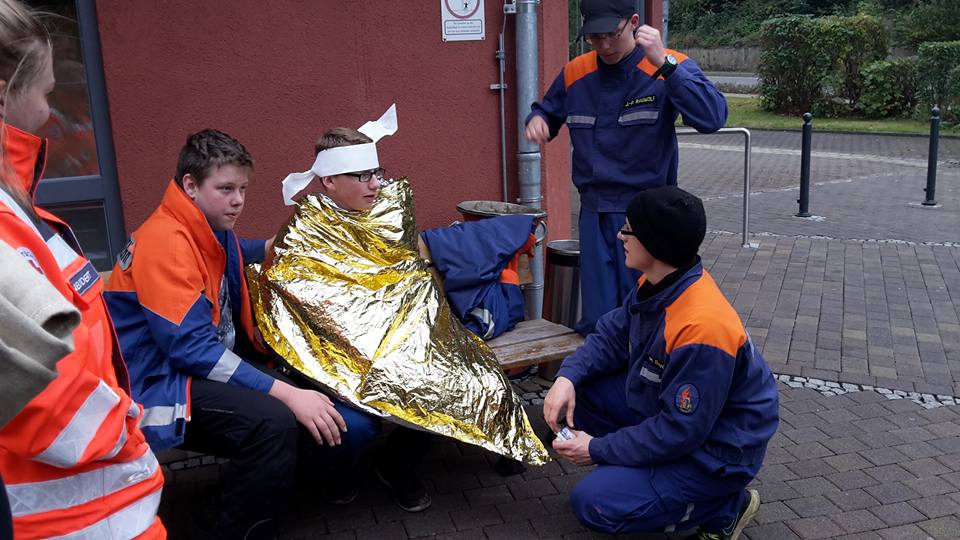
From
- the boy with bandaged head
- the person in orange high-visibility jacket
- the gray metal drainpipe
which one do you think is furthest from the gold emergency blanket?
the gray metal drainpipe

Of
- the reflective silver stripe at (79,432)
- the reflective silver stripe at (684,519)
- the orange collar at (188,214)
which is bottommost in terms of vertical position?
the reflective silver stripe at (684,519)

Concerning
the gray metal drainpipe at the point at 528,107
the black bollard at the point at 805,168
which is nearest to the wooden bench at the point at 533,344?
the gray metal drainpipe at the point at 528,107

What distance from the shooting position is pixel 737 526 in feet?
10.8

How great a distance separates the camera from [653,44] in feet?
12.3

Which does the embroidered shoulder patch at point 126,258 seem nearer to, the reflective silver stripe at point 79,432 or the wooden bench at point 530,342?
the wooden bench at point 530,342

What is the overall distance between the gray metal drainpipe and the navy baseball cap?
5.02ft

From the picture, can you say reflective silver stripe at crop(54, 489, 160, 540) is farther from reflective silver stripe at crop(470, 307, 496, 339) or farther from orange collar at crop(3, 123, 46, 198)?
reflective silver stripe at crop(470, 307, 496, 339)

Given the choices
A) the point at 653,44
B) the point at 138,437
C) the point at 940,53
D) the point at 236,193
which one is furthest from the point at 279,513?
the point at 940,53

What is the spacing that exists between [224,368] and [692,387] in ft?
5.22

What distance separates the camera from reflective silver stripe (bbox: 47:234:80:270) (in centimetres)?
171

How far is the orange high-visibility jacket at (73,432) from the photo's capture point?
1524 mm

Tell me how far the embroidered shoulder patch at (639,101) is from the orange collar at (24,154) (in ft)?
9.04

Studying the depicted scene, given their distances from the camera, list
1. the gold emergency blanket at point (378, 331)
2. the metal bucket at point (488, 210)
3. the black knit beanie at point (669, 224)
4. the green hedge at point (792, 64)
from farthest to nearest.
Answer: the green hedge at point (792, 64) → the metal bucket at point (488, 210) → the gold emergency blanket at point (378, 331) → the black knit beanie at point (669, 224)

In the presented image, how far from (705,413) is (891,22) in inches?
1219
